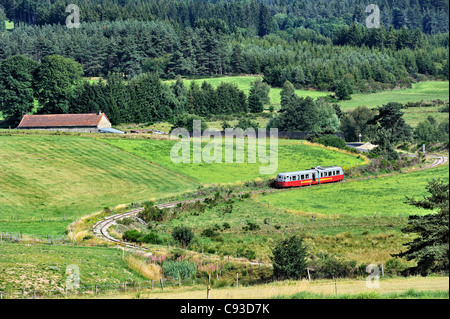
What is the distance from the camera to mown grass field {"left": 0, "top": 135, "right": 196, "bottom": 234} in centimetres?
6431

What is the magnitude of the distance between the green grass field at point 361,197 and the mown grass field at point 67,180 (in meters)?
14.7

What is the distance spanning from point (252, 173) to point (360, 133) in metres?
50.7

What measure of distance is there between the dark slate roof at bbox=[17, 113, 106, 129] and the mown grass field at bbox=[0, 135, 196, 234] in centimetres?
1321

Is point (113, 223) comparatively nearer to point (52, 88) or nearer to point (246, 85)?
point (52, 88)

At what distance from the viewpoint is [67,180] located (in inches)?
3022

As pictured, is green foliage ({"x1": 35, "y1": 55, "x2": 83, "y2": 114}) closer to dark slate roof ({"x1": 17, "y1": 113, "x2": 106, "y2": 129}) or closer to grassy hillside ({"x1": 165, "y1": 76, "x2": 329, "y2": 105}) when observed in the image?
dark slate roof ({"x1": 17, "y1": 113, "x2": 106, "y2": 129})

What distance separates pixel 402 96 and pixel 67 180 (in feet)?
392

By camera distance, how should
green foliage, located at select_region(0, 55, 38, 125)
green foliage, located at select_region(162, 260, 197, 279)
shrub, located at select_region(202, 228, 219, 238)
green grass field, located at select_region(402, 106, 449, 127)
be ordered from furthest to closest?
green grass field, located at select_region(402, 106, 449, 127)
green foliage, located at select_region(0, 55, 38, 125)
shrub, located at select_region(202, 228, 219, 238)
green foliage, located at select_region(162, 260, 197, 279)

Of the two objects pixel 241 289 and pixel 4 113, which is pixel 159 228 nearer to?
pixel 241 289

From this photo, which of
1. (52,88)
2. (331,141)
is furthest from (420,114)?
(52,88)

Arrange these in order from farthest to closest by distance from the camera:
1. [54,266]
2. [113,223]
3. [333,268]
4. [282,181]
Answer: [282,181]
[113,223]
[333,268]
[54,266]

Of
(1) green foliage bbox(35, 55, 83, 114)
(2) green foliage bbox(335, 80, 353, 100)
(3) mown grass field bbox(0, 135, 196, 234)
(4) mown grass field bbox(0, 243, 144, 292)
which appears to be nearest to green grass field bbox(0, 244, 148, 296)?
(4) mown grass field bbox(0, 243, 144, 292)

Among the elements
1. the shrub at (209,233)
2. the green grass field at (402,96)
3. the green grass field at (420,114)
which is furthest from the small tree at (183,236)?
the green grass field at (402,96)
